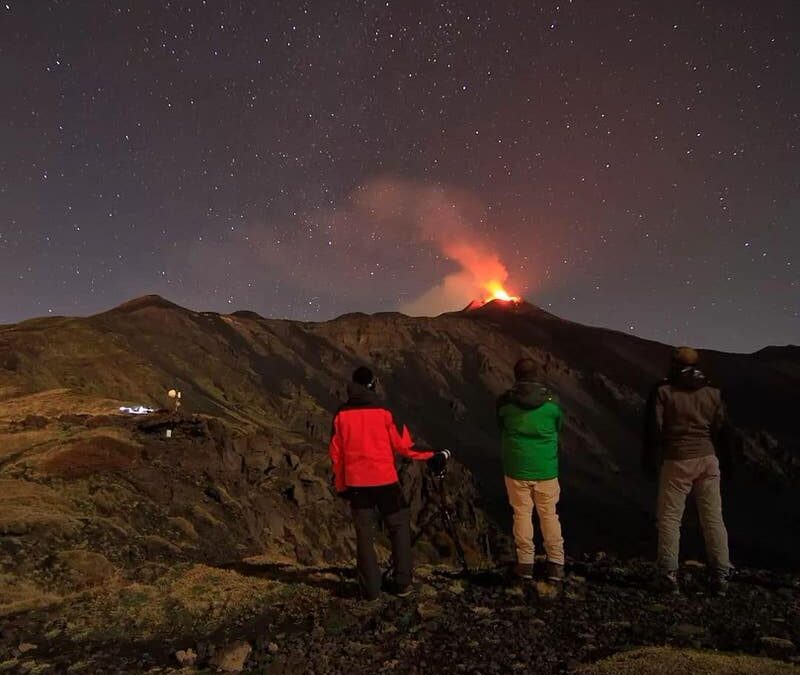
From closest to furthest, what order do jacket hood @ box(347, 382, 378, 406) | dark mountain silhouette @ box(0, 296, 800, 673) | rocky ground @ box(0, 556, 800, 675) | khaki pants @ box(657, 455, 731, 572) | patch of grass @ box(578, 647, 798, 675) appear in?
patch of grass @ box(578, 647, 798, 675)
rocky ground @ box(0, 556, 800, 675)
dark mountain silhouette @ box(0, 296, 800, 673)
jacket hood @ box(347, 382, 378, 406)
khaki pants @ box(657, 455, 731, 572)

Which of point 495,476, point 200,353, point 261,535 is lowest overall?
point 495,476

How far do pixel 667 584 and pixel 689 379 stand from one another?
2.57 metres

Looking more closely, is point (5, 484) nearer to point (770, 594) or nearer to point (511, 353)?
point (770, 594)

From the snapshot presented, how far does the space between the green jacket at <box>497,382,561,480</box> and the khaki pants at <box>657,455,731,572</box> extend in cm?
157

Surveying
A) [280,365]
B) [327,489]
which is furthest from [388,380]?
[327,489]

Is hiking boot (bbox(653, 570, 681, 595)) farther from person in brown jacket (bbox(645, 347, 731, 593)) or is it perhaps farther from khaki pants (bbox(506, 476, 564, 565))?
khaki pants (bbox(506, 476, 564, 565))

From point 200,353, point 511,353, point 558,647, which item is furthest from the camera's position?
point 511,353

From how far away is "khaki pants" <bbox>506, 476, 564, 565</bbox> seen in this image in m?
7.41

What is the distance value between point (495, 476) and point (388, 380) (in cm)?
2950

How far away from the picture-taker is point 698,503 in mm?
7547

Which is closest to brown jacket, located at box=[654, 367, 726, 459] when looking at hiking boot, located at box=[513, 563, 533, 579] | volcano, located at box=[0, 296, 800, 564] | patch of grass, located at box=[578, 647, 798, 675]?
hiking boot, located at box=[513, 563, 533, 579]

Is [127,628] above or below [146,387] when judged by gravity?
below

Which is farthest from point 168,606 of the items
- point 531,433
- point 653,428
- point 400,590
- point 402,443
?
point 653,428

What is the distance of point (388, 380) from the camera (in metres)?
96.3
